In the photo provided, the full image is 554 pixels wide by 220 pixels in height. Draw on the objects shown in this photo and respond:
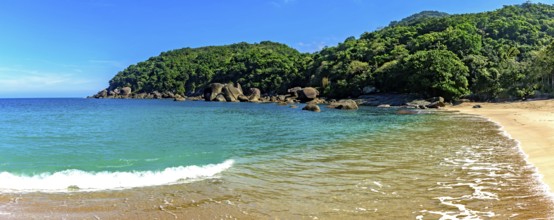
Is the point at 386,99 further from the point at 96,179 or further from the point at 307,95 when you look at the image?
the point at 96,179

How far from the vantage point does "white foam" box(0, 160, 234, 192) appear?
772 cm

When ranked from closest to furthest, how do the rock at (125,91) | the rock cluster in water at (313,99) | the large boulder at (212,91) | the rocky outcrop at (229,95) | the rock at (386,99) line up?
the rock cluster in water at (313,99) < the rock at (386,99) < the rocky outcrop at (229,95) < the large boulder at (212,91) < the rock at (125,91)

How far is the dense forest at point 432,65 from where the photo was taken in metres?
48.0

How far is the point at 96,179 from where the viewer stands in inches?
331

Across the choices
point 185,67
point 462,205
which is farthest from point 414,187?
point 185,67

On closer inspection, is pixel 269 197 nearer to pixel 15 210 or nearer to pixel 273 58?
pixel 15 210

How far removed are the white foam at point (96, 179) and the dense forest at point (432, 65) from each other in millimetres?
46618

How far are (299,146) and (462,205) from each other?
8.30 m

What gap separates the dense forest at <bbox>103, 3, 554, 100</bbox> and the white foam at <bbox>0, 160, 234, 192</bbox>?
46618 millimetres

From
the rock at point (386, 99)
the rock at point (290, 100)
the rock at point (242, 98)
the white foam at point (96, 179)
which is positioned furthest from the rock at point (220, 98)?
the white foam at point (96, 179)

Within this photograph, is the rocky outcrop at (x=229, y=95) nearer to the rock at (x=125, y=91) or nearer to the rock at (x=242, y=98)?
the rock at (x=242, y=98)

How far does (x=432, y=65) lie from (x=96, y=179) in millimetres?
50043

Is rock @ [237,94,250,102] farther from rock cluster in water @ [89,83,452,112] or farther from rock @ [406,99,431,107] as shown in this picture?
rock @ [406,99,431,107]

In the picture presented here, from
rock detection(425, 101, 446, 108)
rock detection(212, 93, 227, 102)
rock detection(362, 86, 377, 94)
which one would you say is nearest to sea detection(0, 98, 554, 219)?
rock detection(425, 101, 446, 108)
